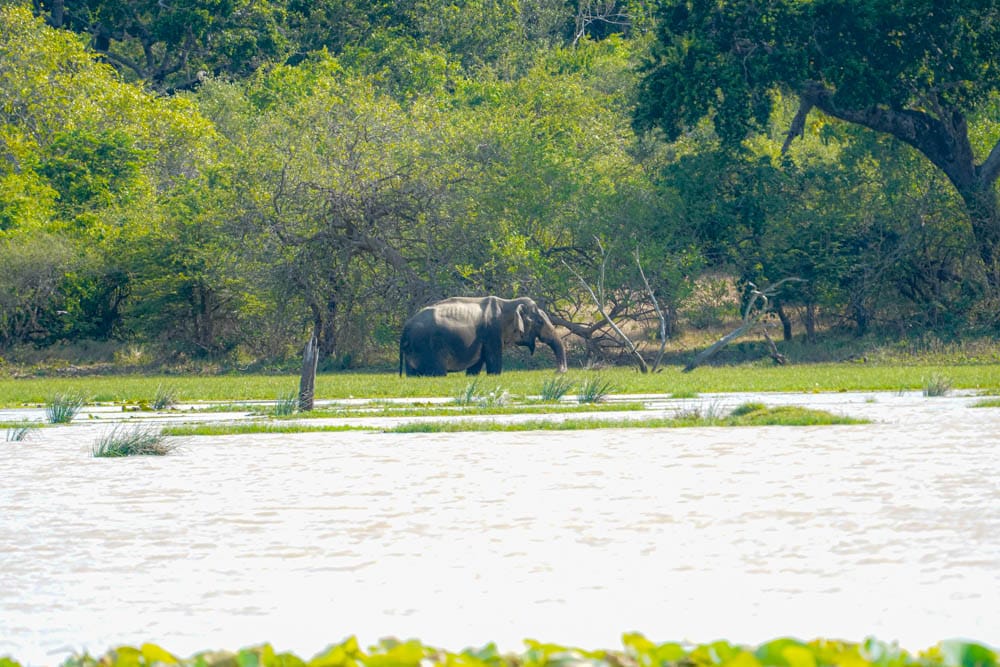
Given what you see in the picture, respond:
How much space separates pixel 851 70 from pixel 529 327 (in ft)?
33.6

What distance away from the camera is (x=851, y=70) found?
37.0 meters

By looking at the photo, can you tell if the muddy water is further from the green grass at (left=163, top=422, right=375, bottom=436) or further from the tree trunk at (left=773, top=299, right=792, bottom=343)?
the tree trunk at (left=773, top=299, right=792, bottom=343)

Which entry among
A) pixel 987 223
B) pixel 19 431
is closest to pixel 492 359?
pixel 987 223

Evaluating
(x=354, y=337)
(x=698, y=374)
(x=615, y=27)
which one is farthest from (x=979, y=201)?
(x=615, y=27)

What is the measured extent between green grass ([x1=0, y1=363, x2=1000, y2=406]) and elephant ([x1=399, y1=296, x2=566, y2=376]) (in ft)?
2.42

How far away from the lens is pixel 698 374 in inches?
1323

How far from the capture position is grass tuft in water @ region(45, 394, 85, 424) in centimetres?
2266

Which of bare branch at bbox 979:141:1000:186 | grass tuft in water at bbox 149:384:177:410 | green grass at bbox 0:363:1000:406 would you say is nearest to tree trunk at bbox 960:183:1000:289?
bare branch at bbox 979:141:1000:186

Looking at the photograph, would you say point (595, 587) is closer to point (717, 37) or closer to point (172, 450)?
point (172, 450)

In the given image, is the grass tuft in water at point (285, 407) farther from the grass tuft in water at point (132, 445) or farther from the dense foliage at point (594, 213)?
the dense foliage at point (594, 213)

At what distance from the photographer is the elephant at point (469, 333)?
34750 mm

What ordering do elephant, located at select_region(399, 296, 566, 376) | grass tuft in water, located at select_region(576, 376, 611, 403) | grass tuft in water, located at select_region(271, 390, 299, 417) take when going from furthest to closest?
elephant, located at select_region(399, 296, 566, 376) < grass tuft in water, located at select_region(576, 376, 611, 403) < grass tuft in water, located at select_region(271, 390, 299, 417)

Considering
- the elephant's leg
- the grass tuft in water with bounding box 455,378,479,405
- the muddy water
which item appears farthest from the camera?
the elephant's leg

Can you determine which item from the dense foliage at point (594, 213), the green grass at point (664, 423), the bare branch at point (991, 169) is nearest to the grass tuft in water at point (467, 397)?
the green grass at point (664, 423)
